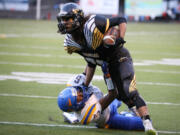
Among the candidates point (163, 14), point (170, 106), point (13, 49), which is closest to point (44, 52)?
point (13, 49)

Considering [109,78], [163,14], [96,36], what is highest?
[96,36]

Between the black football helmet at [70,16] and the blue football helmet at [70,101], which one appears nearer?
the black football helmet at [70,16]

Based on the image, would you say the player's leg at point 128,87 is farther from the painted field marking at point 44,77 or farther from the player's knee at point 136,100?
the painted field marking at point 44,77

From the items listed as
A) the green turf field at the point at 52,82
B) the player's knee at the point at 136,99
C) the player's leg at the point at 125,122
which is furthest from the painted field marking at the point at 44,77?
the player's knee at the point at 136,99

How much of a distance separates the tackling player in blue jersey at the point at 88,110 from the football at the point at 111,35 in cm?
80

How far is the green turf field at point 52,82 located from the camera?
5637 millimetres

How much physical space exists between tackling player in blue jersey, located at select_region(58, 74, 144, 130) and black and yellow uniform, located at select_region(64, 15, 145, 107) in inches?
12.4

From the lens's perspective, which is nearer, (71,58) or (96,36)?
(96,36)

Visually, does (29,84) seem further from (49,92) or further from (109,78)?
(109,78)

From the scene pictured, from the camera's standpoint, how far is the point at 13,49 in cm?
1323

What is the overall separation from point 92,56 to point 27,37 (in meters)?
11.2

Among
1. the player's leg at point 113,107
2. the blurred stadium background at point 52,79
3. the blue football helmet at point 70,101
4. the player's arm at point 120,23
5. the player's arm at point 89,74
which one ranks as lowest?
the blurred stadium background at point 52,79

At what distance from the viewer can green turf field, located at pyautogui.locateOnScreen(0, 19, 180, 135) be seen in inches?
222

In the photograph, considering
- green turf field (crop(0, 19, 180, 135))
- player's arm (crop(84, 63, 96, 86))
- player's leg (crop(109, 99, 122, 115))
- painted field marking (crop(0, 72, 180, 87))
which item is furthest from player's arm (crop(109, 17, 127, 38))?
painted field marking (crop(0, 72, 180, 87))
